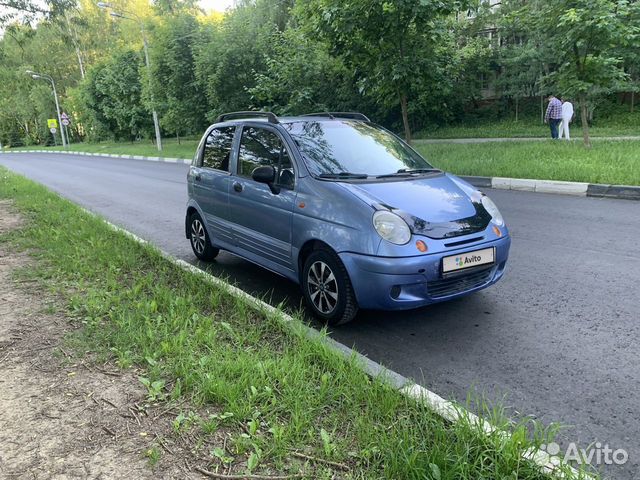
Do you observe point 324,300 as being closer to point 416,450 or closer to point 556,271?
point 416,450

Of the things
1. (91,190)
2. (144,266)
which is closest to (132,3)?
(91,190)

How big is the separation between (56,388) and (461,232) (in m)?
2.93

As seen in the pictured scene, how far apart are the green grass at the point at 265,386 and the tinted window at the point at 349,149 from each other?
1.47 metres

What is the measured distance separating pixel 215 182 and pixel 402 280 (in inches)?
107

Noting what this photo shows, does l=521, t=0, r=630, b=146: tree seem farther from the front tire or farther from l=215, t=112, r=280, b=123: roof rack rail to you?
the front tire

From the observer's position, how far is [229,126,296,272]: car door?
445cm

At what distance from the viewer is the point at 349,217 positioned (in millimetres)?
3828

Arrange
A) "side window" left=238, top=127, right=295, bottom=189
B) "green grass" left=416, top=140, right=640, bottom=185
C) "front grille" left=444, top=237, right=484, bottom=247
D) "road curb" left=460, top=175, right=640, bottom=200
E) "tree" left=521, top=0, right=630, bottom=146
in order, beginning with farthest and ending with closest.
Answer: "tree" left=521, top=0, right=630, bottom=146 < "green grass" left=416, top=140, right=640, bottom=185 < "road curb" left=460, top=175, right=640, bottom=200 < "side window" left=238, top=127, right=295, bottom=189 < "front grille" left=444, top=237, right=484, bottom=247

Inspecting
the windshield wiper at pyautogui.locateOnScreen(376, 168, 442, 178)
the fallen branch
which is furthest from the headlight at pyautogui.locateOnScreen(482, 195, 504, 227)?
the fallen branch

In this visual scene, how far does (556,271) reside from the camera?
16.6 ft

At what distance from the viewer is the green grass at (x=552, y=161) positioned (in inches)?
385

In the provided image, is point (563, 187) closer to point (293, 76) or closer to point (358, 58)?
point (358, 58)

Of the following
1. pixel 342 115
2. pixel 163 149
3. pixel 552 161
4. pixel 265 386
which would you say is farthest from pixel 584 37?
pixel 163 149

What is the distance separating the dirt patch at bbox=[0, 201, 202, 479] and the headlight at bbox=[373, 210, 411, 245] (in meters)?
1.86
